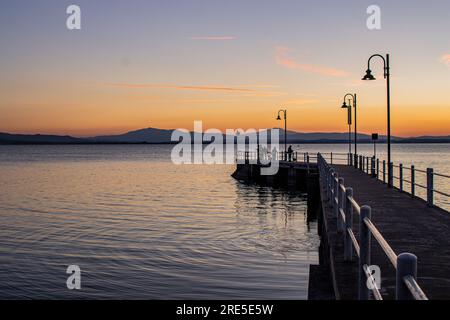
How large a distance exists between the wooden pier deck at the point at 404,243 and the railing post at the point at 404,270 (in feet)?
9.16

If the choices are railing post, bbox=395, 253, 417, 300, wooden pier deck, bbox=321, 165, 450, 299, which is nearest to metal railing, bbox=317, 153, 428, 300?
railing post, bbox=395, 253, 417, 300

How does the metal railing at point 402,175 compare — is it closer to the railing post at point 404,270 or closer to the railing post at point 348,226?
the railing post at point 348,226

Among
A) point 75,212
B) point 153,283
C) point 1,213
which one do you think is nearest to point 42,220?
point 75,212

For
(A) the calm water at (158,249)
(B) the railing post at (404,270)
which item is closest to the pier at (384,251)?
(B) the railing post at (404,270)

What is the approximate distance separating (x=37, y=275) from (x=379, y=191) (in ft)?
42.6

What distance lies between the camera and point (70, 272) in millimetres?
16641

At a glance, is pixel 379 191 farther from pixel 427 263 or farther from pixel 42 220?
pixel 42 220

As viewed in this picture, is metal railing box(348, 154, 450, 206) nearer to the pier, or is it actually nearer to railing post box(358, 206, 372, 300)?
A: the pier

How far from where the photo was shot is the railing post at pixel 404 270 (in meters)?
3.66

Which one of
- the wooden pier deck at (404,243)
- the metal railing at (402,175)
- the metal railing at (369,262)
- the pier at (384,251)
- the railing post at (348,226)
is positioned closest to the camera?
the metal railing at (369,262)

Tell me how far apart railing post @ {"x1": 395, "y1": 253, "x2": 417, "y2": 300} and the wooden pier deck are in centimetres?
279

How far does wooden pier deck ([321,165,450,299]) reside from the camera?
7034 millimetres
